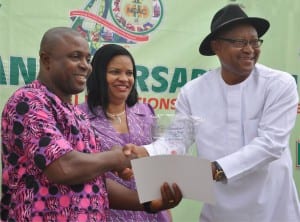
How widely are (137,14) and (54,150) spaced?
1.82m

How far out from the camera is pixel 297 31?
3.68 m

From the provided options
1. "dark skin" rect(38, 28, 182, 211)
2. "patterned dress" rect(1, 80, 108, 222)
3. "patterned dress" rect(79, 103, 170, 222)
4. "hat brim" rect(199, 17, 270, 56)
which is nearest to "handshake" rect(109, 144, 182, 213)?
"dark skin" rect(38, 28, 182, 211)

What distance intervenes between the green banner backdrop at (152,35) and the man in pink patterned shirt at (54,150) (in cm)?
130

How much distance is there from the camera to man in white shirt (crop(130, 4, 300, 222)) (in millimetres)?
2424

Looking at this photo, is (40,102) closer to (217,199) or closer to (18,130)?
(18,130)

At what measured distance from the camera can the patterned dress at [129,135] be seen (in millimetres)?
2652

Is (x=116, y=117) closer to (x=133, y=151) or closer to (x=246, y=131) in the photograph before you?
(x=246, y=131)

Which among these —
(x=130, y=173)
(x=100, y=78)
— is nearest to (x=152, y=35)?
(x=100, y=78)

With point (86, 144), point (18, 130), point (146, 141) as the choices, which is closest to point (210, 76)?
point (146, 141)

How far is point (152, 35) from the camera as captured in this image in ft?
11.1

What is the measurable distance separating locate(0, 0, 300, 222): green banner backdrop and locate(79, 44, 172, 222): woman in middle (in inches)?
14.2

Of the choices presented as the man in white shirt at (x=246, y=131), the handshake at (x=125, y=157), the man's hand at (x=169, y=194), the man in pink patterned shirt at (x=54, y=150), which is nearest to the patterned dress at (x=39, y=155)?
the man in pink patterned shirt at (x=54, y=150)

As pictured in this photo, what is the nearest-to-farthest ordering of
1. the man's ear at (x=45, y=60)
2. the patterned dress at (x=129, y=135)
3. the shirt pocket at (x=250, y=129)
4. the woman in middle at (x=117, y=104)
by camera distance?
the man's ear at (x=45, y=60) < the shirt pocket at (x=250, y=129) < the patterned dress at (x=129, y=135) < the woman in middle at (x=117, y=104)

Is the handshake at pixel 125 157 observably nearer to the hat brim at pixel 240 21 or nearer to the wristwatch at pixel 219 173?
the wristwatch at pixel 219 173
